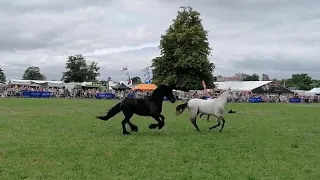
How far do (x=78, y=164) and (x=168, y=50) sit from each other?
6623 centimetres

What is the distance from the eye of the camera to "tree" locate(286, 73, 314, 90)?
176125mm

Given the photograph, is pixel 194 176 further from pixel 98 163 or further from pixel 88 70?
pixel 88 70

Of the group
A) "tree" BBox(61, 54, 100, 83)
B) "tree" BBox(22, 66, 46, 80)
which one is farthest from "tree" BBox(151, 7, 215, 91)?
"tree" BBox(22, 66, 46, 80)

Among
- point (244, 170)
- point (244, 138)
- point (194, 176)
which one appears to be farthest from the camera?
point (244, 138)

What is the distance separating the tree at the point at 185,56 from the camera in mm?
70812

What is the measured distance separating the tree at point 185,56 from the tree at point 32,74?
382 ft

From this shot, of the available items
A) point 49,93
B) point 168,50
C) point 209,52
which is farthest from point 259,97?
point 49,93

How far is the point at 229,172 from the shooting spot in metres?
9.20

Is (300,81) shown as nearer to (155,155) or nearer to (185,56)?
(185,56)

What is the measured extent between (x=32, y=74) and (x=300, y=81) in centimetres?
11689

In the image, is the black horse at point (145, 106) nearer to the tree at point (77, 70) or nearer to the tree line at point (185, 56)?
the tree line at point (185, 56)

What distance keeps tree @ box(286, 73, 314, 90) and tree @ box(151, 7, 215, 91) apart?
108304 mm

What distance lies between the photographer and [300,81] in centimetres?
18338

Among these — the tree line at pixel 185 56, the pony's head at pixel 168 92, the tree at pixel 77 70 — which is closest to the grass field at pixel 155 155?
the pony's head at pixel 168 92
